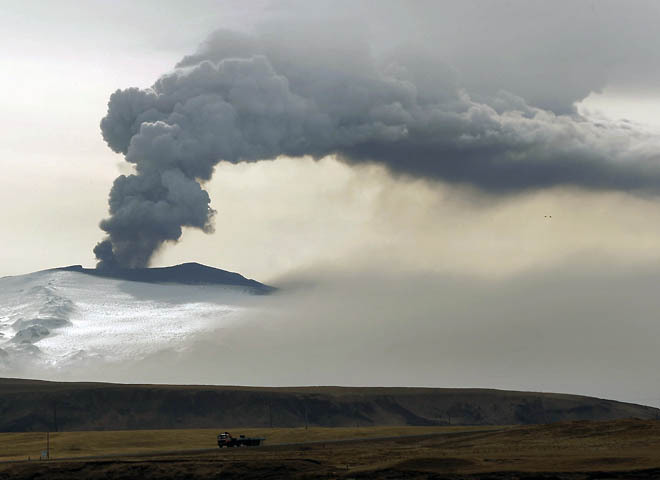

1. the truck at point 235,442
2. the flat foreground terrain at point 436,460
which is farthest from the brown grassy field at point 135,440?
the flat foreground terrain at point 436,460

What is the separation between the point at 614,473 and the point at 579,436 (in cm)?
3820

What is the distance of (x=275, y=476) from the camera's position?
333ft

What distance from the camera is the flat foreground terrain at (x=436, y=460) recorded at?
96062 millimetres

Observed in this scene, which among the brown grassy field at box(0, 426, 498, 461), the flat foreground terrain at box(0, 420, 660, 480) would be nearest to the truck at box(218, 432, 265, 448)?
the brown grassy field at box(0, 426, 498, 461)

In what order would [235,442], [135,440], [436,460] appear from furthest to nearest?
[135,440], [235,442], [436,460]

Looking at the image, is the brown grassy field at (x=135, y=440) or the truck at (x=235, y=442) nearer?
the brown grassy field at (x=135, y=440)

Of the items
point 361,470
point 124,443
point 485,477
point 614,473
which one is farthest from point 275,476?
point 124,443

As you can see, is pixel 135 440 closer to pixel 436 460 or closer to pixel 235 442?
pixel 235 442

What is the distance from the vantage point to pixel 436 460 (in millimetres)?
101125

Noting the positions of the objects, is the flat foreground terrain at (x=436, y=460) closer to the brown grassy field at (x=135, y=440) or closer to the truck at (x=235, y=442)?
the truck at (x=235, y=442)

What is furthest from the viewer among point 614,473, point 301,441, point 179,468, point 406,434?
point 406,434

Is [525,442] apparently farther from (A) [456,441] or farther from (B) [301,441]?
(B) [301,441]

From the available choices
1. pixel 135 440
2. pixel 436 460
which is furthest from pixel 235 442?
pixel 436 460

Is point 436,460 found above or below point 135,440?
below
